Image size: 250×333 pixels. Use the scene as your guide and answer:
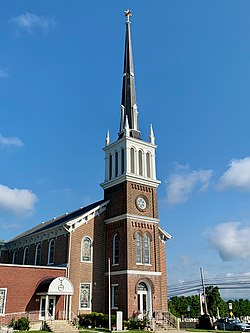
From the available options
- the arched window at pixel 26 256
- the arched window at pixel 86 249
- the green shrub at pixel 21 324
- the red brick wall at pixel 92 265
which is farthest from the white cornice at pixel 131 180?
the green shrub at pixel 21 324

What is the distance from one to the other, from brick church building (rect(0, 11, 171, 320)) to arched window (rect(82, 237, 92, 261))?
2.8 inches

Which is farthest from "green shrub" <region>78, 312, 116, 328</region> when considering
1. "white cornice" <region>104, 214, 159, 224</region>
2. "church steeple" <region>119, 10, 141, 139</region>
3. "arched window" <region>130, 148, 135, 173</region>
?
"church steeple" <region>119, 10, 141, 139</region>

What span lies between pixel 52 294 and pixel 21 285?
8.44 ft

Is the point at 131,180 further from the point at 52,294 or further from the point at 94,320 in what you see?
the point at 94,320

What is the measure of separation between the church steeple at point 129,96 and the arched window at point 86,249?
1146 centimetres

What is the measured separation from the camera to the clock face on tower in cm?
3416

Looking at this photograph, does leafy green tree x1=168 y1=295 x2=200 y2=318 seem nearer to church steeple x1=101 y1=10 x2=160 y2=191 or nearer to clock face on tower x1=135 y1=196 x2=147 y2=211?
clock face on tower x1=135 y1=196 x2=147 y2=211

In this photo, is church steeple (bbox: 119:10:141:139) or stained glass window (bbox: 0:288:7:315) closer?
stained glass window (bbox: 0:288:7:315)

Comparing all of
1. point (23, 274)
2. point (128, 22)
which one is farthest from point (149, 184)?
point (128, 22)

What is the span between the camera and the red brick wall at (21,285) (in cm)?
2806

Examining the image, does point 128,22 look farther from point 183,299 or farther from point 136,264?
point 183,299

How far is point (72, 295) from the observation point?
99.6 feet

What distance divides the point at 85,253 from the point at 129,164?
9.15 m

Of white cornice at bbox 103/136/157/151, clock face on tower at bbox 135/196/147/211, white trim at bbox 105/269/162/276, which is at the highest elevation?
white cornice at bbox 103/136/157/151
